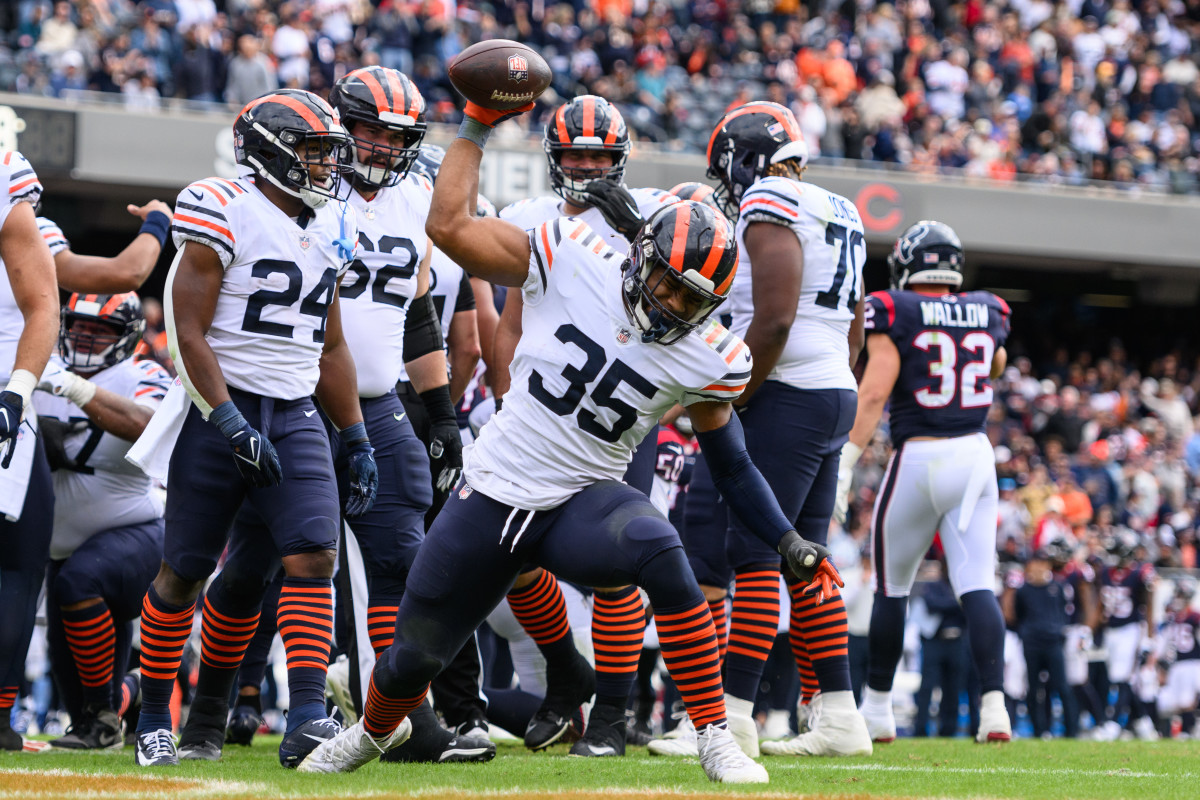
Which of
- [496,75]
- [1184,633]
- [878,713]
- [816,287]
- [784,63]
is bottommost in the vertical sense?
[1184,633]

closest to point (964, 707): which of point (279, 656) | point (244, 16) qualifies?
point (279, 656)

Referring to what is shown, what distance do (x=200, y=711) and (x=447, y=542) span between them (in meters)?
1.33

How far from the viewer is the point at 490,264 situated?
4020 millimetres

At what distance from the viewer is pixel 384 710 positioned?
410cm

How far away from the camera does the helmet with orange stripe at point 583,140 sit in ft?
17.5

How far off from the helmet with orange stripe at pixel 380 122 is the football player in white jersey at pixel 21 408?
106cm

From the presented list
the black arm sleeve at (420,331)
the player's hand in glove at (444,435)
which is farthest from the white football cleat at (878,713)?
the black arm sleeve at (420,331)

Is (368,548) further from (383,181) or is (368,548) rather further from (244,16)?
(244,16)

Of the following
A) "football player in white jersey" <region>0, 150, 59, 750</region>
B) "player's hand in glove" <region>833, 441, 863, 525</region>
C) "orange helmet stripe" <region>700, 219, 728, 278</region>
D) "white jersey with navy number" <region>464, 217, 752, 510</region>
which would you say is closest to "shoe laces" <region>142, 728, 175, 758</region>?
"football player in white jersey" <region>0, 150, 59, 750</region>

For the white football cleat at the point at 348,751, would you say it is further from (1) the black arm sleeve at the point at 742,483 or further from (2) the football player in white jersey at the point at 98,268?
(2) the football player in white jersey at the point at 98,268

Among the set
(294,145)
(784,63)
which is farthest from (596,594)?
(784,63)

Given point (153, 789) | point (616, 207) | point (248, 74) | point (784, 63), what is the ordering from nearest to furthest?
point (153, 789) < point (616, 207) < point (248, 74) < point (784, 63)

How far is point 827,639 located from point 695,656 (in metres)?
1.50

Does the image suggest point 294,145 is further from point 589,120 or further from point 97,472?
point 97,472
